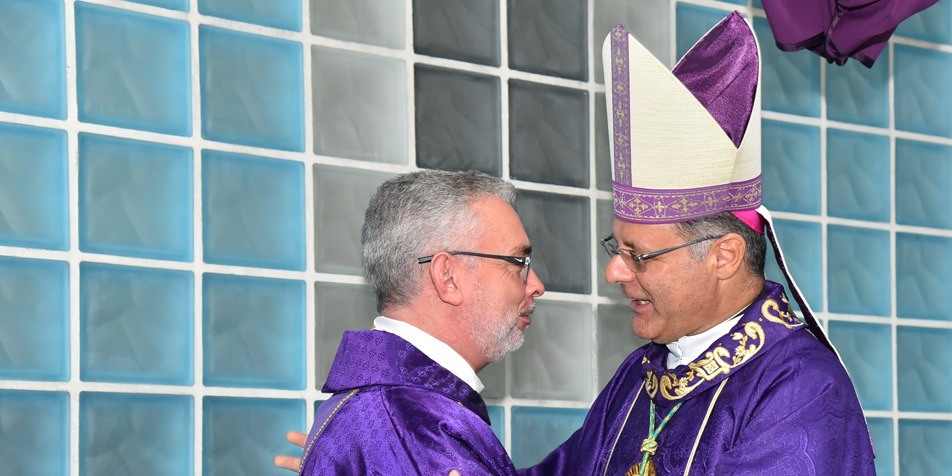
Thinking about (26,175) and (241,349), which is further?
(241,349)

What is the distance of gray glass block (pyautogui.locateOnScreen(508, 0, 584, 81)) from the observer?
4.50 m

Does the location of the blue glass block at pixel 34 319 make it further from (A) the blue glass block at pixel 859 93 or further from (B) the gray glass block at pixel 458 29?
(A) the blue glass block at pixel 859 93

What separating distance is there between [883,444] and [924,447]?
20 centimetres

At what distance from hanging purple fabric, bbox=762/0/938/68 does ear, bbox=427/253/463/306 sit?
2007 millimetres

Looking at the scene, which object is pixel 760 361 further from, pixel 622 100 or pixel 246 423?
pixel 246 423

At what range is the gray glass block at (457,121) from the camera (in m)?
4.27

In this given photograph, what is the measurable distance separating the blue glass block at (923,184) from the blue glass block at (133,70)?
2653 millimetres

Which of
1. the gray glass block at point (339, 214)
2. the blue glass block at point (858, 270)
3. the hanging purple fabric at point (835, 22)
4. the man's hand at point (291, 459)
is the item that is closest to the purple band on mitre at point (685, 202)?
the man's hand at point (291, 459)

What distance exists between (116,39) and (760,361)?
5.92ft

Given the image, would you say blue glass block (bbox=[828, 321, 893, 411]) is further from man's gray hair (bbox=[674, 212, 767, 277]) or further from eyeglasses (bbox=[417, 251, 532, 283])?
eyeglasses (bbox=[417, 251, 532, 283])

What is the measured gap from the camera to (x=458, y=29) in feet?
14.4

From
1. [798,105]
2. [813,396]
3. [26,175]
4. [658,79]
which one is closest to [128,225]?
[26,175]

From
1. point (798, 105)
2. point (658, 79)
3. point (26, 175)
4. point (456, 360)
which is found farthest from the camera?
point (798, 105)

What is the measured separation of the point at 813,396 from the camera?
301cm
